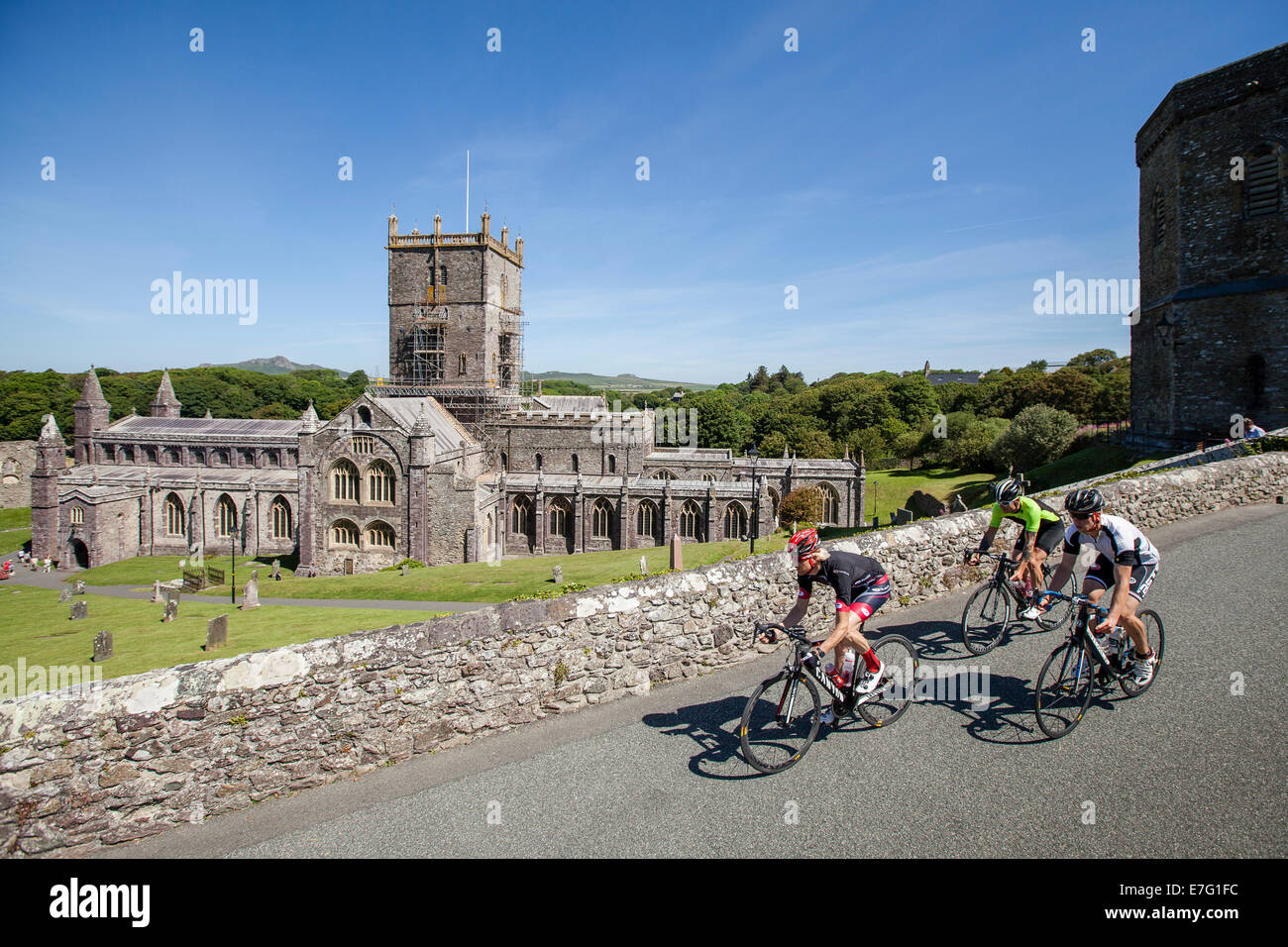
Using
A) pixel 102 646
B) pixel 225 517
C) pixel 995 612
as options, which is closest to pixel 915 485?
pixel 995 612

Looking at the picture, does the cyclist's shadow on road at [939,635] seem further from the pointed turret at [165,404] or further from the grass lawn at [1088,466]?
the pointed turret at [165,404]

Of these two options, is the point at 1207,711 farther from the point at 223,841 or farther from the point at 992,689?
the point at 223,841

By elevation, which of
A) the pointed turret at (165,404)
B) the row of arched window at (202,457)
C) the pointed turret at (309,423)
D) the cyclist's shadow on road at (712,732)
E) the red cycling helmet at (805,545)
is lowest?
the cyclist's shadow on road at (712,732)

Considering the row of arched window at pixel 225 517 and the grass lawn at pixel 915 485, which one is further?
the grass lawn at pixel 915 485

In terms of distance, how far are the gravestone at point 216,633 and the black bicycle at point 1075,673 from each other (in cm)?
2007

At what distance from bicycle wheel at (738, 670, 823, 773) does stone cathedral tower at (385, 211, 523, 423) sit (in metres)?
44.1

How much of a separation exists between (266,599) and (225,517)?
78.5 feet

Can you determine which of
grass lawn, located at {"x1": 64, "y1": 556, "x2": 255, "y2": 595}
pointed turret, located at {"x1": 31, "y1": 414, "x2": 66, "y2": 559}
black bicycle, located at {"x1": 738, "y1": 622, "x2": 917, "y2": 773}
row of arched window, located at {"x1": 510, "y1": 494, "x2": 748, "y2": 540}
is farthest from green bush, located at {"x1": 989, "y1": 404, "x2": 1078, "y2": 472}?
pointed turret, located at {"x1": 31, "y1": 414, "x2": 66, "y2": 559}

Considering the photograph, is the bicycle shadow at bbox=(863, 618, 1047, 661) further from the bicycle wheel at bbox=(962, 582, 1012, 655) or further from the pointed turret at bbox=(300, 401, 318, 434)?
the pointed turret at bbox=(300, 401, 318, 434)

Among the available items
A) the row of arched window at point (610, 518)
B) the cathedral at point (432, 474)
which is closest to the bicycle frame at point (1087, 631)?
the cathedral at point (432, 474)

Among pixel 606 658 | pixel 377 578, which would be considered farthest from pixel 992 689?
pixel 377 578

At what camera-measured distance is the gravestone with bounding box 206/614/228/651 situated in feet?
60.0

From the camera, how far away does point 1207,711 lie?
686 centimetres

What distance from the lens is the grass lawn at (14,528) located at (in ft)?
185
